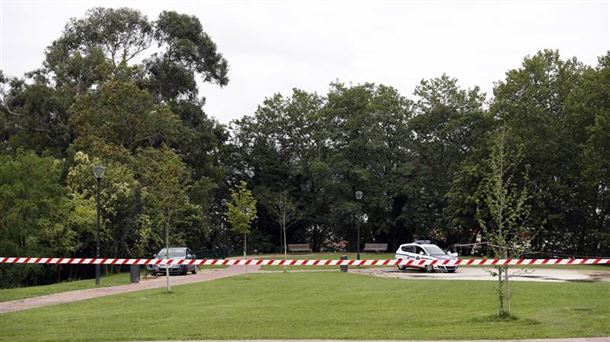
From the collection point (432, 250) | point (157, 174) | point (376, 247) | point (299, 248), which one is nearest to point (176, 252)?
point (157, 174)

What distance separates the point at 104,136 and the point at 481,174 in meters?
27.7

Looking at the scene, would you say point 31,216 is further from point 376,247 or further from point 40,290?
point 376,247

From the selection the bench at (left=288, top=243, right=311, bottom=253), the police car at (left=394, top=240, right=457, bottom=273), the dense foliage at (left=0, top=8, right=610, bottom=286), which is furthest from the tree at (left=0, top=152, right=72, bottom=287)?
the bench at (left=288, top=243, right=311, bottom=253)

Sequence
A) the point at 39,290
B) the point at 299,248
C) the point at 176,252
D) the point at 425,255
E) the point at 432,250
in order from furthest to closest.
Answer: the point at 299,248 → the point at 432,250 → the point at 176,252 → the point at 425,255 → the point at 39,290

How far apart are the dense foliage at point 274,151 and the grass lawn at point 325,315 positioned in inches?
666

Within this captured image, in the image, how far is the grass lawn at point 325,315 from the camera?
12328mm

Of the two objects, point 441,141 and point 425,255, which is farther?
point 441,141

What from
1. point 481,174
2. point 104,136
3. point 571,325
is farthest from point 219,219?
point 571,325

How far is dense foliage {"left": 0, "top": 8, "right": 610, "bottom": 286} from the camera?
3940 cm

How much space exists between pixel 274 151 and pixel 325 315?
5001 cm

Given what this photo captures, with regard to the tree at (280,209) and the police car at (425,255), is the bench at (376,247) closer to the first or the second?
the tree at (280,209)

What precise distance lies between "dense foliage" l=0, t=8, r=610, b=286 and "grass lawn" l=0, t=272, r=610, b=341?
16.9 meters

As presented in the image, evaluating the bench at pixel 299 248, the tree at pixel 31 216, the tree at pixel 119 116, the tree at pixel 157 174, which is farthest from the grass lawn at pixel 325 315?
the bench at pixel 299 248

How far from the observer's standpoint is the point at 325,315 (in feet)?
50.0
